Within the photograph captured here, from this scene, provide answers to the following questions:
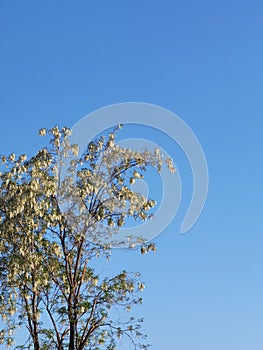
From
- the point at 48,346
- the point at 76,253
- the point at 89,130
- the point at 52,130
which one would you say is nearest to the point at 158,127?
the point at 89,130

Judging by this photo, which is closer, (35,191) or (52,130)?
(35,191)

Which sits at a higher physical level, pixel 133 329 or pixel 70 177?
pixel 70 177

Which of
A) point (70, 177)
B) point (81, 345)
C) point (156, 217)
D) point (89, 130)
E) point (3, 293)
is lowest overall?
point (81, 345)

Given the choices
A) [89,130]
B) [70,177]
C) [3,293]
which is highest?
[89,130]

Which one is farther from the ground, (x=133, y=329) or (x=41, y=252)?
(x=41, y=252)

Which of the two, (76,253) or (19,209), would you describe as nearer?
(19,209)

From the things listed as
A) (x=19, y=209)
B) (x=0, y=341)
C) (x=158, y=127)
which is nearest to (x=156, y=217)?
(x=158, y=127)

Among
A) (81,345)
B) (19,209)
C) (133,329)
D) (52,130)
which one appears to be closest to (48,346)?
(81,345)

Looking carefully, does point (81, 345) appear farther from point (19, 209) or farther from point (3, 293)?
point (19, 209)

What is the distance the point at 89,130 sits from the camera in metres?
19.6

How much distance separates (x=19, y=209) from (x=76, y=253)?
8.58 ft

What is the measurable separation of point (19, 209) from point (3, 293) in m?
2.78

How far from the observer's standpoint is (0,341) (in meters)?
19.3

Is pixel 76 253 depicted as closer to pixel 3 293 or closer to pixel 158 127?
pixel 3 293
